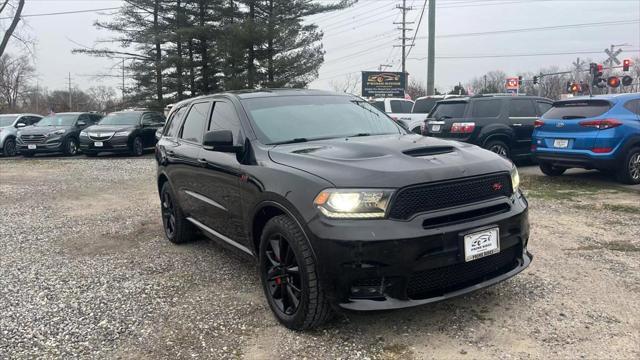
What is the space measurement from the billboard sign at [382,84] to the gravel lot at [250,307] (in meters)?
28.0

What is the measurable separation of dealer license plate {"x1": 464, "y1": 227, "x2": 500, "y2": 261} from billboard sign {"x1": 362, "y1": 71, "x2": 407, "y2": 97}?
31.3m

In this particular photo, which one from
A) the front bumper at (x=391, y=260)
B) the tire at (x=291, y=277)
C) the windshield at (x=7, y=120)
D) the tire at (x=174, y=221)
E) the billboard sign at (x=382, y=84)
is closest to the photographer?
the front bumper at (x=391, y=260)

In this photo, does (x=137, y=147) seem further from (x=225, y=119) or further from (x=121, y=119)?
(x=225, y=119)

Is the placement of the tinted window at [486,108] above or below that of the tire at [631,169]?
above

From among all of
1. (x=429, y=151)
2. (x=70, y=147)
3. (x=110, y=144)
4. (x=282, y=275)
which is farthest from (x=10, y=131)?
Result: (x=429, y=151)

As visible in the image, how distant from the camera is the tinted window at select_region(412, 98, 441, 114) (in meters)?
15.5

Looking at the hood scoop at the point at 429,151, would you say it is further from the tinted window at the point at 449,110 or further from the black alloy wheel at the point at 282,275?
the tinted window at the point at 449,110

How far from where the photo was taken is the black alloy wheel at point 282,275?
346cm

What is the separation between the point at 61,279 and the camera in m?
4.81

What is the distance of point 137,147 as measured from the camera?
17.3m

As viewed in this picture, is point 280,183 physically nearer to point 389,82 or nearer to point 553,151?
point 553,151

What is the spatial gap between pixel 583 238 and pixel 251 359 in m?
4.10

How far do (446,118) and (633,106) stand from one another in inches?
145

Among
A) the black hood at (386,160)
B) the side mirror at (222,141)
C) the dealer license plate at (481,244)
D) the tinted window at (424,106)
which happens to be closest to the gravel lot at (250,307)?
the dealer license plate at (481,244)
